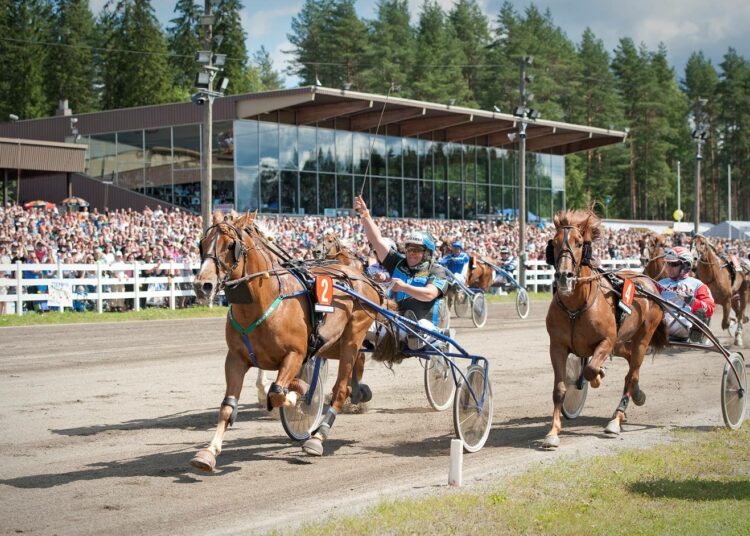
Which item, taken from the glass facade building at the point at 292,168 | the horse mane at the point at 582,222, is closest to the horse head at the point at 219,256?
the horse mane at the point at 582,222

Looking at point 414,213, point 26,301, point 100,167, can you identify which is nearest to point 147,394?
point 26,301

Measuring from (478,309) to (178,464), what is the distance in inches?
534

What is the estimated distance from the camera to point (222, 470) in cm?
697

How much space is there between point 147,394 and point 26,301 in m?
11.4

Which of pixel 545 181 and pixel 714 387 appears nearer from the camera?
pixel 714 387

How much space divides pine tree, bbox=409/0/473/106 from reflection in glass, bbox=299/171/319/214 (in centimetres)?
2843

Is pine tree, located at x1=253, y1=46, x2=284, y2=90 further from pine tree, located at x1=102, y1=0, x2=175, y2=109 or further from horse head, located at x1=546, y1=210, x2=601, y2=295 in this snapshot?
horse head, located at x1=546, y1=210, x2=601, y2=295

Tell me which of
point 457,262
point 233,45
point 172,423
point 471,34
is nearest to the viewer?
point 172,423

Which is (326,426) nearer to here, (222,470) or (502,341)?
(222,470)

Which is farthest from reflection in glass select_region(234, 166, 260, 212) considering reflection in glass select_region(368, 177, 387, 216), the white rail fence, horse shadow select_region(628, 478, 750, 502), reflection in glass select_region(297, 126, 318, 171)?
horse shadow select_region(628, 478, 750, 502)

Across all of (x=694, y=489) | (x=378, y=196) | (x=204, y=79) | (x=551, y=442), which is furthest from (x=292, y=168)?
(x=694, y=489)

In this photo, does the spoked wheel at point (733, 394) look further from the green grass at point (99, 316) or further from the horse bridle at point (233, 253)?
the green grass at point (99, 316)

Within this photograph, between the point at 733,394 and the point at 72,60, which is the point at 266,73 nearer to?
the point at 72,60

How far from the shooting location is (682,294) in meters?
11.0
